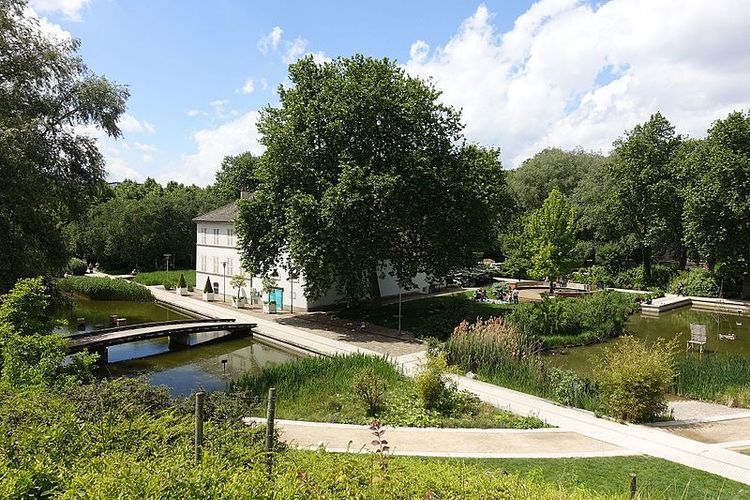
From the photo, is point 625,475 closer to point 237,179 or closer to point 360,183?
point 360,183

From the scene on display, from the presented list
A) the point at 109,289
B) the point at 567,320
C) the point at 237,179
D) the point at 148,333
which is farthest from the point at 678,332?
the point at 237,179

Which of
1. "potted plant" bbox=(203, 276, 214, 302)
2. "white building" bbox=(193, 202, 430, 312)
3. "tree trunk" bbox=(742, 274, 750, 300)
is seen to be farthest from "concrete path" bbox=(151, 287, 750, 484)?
"tree trunk" bbox=(742, 274, 750, 300)

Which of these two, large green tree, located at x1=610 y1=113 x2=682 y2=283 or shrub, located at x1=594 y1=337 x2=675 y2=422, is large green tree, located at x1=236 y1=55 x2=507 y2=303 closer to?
shrub, located at x1=594 y1=337 x2=675 y2=422

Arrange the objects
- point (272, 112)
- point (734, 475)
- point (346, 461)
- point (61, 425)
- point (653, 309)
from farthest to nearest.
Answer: point (653, 309), point (272, 112), point (734, 475), point (61, 425), point (346, 461)

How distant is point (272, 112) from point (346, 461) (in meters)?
23.2

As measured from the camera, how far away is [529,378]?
600 inches

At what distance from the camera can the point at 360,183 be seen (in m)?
22.0

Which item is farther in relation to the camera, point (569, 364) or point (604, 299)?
point (604, 299)

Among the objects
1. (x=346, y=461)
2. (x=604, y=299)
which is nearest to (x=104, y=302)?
(x=604, y=299)

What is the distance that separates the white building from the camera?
2997 cm

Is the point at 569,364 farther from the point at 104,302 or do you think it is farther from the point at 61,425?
the point at 104,302

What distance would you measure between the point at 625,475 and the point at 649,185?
116 feet

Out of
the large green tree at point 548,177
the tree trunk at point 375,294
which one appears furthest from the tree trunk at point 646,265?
the tree trunk at point 375,294

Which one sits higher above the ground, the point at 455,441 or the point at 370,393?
the point at 370,393
